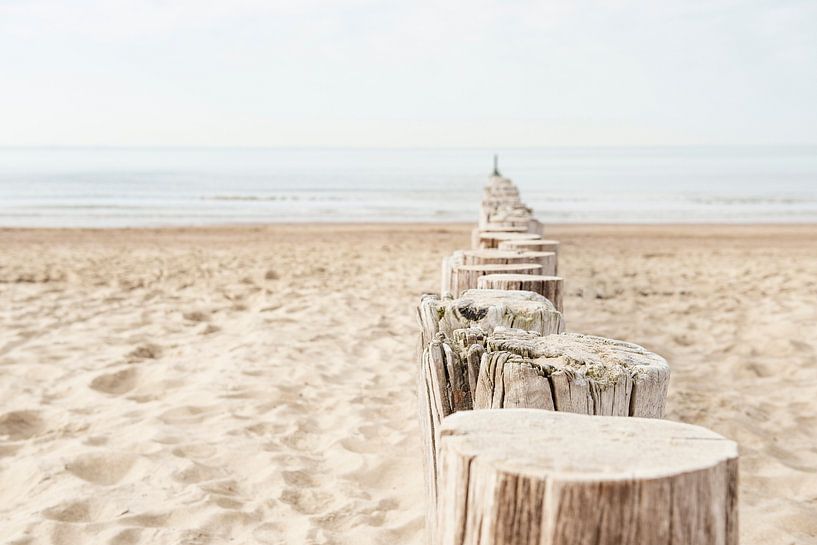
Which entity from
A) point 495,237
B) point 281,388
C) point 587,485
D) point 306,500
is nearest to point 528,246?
point 495,237

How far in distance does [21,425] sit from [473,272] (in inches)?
100

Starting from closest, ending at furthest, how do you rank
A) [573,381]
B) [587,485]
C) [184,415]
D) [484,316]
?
1. [587,485]
2. [573,381]
3. [484,316]
4. [184,415]

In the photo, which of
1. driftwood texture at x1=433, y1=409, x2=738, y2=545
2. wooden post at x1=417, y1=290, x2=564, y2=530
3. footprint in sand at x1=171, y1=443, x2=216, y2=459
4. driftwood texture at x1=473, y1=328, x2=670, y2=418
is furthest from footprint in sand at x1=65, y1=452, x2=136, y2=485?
driftwood texture at x1=433, y1=409, x2=738, y2=545

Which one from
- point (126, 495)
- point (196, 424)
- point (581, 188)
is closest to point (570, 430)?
point (126, 495)

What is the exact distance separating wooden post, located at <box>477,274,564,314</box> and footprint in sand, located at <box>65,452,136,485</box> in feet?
5.92

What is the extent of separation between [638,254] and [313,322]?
22.4 feet

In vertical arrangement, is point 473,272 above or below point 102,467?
above

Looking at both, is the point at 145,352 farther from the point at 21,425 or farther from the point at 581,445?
the point at 581,445

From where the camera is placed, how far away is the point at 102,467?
3.29 metres

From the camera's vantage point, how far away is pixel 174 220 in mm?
18953

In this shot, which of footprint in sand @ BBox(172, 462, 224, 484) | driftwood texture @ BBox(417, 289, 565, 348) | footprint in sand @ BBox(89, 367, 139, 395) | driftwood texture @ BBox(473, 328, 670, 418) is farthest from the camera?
footprint in sand @ BBox(89, 367, 139, 395)

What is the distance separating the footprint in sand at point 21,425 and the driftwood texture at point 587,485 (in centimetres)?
328

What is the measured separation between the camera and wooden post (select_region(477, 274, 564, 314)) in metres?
2.93

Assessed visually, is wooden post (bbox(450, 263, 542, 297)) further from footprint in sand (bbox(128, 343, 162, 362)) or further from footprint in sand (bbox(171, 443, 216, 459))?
footprint in sand (bbox(128, 343, 162, 362))
